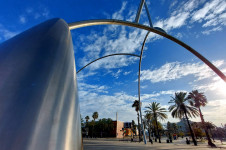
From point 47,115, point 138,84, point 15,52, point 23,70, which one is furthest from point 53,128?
point 138,84

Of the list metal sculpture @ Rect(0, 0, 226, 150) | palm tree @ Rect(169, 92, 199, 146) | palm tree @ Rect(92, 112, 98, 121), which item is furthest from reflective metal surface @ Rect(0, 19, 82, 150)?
palm tree @ Rect(92, 112, 98, 121)

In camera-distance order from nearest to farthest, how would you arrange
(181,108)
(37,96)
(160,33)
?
(37,96) < (160,33) < (181,108)

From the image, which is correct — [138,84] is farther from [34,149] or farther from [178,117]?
[178,117]

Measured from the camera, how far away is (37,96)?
0.85 meters

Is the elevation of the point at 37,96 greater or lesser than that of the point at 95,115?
lesser

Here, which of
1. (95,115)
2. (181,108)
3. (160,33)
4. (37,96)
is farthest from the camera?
(95,115)

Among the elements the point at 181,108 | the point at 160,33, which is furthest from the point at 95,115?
the point at 160,33

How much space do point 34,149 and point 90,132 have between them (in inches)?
3017

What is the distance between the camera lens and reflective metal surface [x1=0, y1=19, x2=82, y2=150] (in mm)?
693

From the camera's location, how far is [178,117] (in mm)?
30984

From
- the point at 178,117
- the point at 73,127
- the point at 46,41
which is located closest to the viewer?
the point at 73,127

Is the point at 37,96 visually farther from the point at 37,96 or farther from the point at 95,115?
the point at 95,115

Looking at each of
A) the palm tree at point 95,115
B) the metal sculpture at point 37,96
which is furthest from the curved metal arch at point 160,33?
the palm tree at point 95,115

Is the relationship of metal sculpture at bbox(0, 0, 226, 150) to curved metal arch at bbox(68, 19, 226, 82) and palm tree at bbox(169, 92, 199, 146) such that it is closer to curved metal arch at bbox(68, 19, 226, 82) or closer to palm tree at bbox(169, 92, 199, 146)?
curved metal arch at bbox(68, 19, 226, 82)
